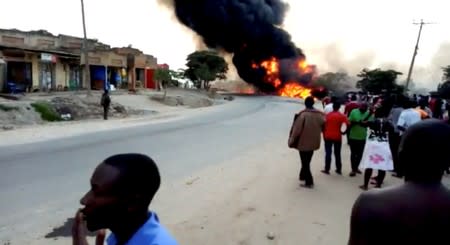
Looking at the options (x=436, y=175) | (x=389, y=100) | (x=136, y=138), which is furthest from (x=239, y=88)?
(x=436, y=175)

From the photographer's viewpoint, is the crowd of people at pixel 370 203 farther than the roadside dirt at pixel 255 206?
No

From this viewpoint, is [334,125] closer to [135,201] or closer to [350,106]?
[350,106]

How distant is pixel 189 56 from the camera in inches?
1914

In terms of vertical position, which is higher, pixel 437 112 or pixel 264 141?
pixel 437 112

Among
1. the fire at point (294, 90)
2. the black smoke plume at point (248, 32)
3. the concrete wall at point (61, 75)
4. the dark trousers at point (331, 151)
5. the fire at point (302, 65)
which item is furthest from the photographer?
the fire at point (294, 90)

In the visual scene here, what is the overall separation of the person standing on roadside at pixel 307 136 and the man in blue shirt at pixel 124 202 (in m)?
5.55

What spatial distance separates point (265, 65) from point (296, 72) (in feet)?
10.5

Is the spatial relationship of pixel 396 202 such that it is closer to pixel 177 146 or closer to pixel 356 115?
pixel 356 115

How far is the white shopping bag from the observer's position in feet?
21.5

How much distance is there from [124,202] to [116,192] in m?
0.04

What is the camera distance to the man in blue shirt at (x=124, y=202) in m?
1.57

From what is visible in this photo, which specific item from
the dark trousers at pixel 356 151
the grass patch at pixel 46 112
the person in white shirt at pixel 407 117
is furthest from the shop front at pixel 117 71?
the person in white shirt at pixel 407 117

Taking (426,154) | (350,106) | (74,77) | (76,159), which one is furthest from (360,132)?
(74,77)

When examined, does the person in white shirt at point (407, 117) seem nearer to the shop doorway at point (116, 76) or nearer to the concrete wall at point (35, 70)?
the concrete wall at point (35, 70)
